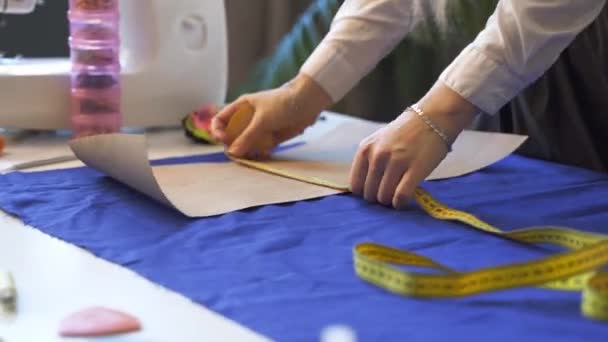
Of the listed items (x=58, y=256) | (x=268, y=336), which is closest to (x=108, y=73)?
(x=58, y=256)

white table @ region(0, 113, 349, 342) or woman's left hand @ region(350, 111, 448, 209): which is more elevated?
woman's left hand @ region(350, 111, 448, 209)

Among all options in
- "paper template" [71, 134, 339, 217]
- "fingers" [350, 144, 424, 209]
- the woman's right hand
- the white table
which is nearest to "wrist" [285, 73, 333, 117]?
the woman's right hand

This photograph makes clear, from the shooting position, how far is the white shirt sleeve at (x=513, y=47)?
896 mm

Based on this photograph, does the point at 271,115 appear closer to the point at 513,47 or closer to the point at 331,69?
the point at 331,69

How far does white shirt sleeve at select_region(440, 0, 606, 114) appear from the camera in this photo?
0.90 meters

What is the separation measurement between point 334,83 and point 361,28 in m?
0.08

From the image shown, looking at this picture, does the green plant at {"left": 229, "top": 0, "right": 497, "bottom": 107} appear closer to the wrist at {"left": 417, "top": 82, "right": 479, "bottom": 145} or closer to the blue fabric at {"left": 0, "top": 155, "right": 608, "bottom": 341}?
the blue fabric at {"left": 0, "top": 155, "right": 608, "bottom": 341}

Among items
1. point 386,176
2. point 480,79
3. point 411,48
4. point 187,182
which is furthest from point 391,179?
point 411,48

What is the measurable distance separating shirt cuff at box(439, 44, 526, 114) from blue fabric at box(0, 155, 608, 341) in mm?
113

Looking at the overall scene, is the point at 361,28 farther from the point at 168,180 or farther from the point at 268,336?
the point at 268,336

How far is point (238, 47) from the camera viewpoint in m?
2.22

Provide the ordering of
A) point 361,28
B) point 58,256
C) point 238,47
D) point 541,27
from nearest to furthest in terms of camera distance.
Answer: point 58,256
point 541,27
point 361,28
point 238,47

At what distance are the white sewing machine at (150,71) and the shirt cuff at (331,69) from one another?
220 millimetres

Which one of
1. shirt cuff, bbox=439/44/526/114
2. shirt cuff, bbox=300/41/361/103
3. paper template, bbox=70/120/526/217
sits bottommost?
paper template, bbox=70/120/526/217
